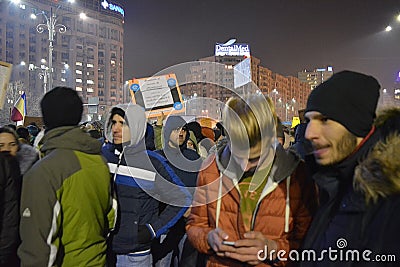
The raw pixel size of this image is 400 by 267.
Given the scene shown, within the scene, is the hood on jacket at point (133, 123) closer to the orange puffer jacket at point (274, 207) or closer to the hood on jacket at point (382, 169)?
the orange puffer jacket at point (274, 207)

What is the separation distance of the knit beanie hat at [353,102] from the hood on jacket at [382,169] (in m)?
0.11

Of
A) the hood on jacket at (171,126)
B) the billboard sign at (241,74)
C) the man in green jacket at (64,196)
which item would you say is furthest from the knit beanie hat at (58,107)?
the billboard sign at (241,74)

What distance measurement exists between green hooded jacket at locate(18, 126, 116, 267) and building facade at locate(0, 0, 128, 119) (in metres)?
84.4

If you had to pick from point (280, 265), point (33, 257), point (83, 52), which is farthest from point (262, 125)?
point (83, 52)

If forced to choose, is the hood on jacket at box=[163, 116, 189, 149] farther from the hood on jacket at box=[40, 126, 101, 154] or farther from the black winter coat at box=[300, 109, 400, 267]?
the black winter coat at box=[300, 109, 400, 267]

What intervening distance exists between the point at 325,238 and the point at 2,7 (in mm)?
101252

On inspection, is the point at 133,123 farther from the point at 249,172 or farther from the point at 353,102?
the point at 353,102

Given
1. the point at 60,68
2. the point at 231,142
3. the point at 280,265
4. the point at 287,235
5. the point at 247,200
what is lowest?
the point at 280,265

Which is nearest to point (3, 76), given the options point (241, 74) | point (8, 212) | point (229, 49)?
point (8, 212)

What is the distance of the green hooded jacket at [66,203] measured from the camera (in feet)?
8.46

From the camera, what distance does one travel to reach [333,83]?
7.00 ft

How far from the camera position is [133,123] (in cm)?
376

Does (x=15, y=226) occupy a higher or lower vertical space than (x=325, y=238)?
lower

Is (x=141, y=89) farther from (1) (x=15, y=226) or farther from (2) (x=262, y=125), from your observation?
(2) (x=262, y=125)
